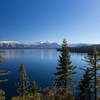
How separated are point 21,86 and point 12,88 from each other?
30.4ft

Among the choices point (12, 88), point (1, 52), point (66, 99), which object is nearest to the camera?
point (66, 99)

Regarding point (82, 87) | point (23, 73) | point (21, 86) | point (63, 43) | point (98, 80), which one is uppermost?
point (63, 43)

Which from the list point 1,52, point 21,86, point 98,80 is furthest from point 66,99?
point 21,86

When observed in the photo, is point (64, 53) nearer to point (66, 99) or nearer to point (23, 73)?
point (66, 99)

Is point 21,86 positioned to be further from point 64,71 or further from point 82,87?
point 82,87

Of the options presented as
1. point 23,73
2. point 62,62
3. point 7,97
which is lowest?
point 7,97

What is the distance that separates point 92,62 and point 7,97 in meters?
20.9

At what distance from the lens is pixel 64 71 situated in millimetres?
12359

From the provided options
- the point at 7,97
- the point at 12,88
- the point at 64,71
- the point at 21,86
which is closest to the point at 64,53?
the point at 64,71

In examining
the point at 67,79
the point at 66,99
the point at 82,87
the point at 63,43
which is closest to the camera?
the point at 66,99

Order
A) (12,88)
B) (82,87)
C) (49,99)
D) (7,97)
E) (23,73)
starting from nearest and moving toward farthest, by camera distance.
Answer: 1. (49,99)
2. (82,87)
3. (23,73)
4. (7,97)
5. (12,88)

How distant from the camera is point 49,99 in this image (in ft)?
17.5

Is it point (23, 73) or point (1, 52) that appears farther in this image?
point (23, 73)

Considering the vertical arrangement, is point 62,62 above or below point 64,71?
above
